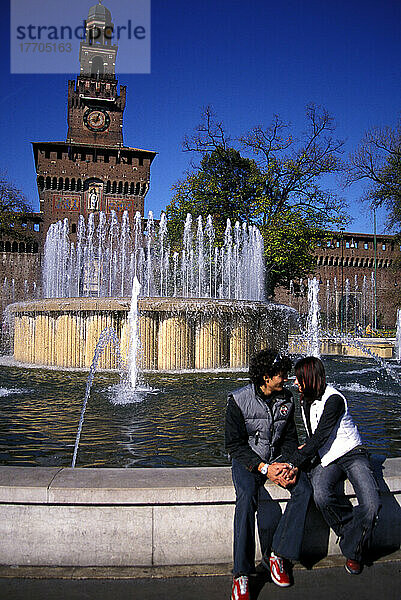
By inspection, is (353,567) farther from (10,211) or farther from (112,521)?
(10,211)

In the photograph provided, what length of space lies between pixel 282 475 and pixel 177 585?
2.14 ft

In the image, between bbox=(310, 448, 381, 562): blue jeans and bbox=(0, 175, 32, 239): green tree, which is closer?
bbox=(310, 448, 381, 562): blue jeans

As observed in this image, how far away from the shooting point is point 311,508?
245 cm

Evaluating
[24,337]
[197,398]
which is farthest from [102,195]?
[197,398]

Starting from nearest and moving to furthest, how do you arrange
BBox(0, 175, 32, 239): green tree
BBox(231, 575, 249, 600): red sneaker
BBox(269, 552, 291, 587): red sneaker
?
BBox(231, 575, 249, 600): red sneaker
BBox(269, 552, 291, 587): red sneaker
BBox(0, 175, 32, 239): green tree

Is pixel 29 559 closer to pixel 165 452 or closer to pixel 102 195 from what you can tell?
pixel 165 452

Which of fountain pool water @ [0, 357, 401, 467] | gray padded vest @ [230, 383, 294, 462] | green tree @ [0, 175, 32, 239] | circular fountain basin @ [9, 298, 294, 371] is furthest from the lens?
green tree @ [0, 175, 32, 239]

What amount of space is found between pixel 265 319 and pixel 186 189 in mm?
15832

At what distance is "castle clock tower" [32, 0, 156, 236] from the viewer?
4234 cm

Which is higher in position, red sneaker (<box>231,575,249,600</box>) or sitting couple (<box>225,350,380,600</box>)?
sitting couple (<box>225,350,380,600</box>)

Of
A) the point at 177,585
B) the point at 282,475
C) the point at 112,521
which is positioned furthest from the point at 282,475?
the point at 112,521

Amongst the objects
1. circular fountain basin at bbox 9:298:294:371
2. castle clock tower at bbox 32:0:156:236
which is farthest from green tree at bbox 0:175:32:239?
circular fountain basin at bbox 9:298:294:371

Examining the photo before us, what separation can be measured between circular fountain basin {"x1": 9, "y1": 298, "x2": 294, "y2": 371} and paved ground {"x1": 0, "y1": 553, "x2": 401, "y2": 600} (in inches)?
219

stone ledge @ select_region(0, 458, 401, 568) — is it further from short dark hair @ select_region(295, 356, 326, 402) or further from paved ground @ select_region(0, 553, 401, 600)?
short dark hair @ select_region(295, 356, 326, 402)
